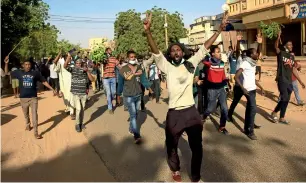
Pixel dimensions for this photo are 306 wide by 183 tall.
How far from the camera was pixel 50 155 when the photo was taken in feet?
20.0

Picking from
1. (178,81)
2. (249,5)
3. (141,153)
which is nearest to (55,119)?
(141,153)

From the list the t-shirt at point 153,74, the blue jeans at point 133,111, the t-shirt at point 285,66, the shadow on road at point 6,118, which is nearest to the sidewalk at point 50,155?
the shadow on road at point 6,118

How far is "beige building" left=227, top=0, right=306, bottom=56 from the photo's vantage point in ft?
82.3

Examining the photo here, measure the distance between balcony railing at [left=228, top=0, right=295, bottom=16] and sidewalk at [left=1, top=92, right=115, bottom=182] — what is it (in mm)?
22074

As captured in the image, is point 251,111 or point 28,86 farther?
point 28,86

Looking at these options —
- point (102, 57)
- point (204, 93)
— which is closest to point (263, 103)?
point (204, 93)

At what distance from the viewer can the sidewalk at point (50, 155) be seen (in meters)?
5.01

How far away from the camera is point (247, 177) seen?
4.56 meters

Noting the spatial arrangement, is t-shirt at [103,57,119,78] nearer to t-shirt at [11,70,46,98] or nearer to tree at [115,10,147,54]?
t-shirt at [11,70,46,98]

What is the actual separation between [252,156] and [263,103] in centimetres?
561

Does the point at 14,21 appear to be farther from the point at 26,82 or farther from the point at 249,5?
the point at 249,5

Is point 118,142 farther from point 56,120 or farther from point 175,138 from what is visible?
point 56,120

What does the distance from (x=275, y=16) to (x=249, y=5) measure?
12.6 ft

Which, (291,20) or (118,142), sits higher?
(291,20)
